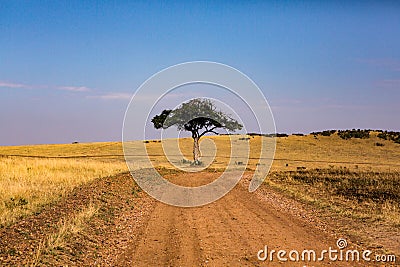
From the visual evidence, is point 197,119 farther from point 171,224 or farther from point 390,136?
point 390,136

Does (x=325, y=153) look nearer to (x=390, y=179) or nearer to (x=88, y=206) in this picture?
(x=390, y=179)

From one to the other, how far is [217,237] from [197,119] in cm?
3486

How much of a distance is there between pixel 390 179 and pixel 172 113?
24.6 metres

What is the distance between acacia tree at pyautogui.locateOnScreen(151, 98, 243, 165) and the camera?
44.1 m

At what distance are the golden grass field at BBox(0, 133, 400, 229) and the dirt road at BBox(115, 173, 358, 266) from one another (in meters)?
4.24

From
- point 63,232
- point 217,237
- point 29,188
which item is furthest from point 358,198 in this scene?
point 29,188

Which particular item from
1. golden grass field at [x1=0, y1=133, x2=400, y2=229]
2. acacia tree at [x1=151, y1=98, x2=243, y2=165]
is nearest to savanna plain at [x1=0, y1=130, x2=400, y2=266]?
golden grass field at [x1=0, y1=133, x2=400, y2=229]

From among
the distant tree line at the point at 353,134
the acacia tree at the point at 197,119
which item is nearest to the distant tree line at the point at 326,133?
the distant tree line at the point at 353,134

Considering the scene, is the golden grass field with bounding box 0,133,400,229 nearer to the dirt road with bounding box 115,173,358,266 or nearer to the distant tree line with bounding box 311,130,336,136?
the distant tree line with bounding box 311,130,336,136

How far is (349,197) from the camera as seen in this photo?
63.8ft

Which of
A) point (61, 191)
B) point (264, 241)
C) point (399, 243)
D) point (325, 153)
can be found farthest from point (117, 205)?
point (325, 153)

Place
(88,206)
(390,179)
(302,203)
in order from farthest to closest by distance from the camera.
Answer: (390,179), (302,203), (88,206)

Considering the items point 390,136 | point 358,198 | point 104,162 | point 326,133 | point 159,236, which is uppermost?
point 326,133

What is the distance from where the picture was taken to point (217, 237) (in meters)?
10.3
